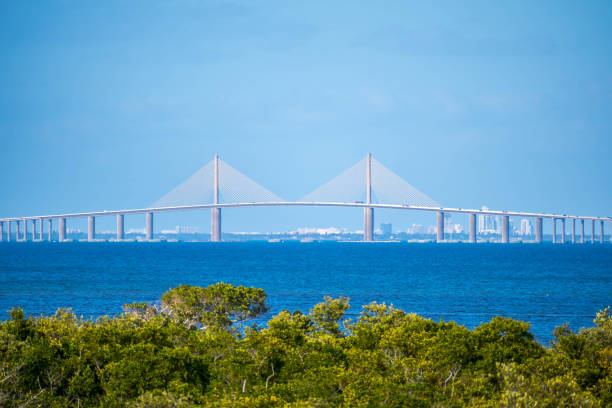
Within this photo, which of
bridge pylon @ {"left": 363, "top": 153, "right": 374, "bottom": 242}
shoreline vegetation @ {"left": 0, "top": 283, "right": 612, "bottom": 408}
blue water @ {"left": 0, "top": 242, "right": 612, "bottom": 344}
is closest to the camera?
shoreline vegetation @ {"left": 0, "top": 283, "right": 612, "bottom": 408}

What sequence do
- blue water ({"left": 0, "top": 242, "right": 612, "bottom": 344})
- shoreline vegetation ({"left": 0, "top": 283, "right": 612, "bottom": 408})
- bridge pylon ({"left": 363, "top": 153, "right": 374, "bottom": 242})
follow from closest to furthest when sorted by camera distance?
shoreline vegetation ({"left": 0, "top": 283, "right": 612, "bottom": 408}), blue water ({"left": 0, "top": 242, "right": 612, "bottom": 344}), bridge pylon ({"left": 363, "top": 153, "right": 374, "bottom": 242})

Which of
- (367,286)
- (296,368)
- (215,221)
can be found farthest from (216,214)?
(296,368)

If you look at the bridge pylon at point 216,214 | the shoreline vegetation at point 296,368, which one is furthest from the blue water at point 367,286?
the bridge pylon at point 216,214

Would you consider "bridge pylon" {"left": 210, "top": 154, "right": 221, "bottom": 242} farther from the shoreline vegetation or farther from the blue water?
the shoreline vegetation

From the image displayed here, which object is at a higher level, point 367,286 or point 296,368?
point 296,368

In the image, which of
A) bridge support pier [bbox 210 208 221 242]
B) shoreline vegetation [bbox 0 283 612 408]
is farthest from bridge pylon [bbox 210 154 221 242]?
shoreline vegetation [bbox 0 283 612 408]

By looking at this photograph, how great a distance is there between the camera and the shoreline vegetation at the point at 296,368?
11.4 meters

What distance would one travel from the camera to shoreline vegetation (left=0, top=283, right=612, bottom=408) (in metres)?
11.4

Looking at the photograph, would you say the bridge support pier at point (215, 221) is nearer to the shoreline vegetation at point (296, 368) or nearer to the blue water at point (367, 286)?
the blue water at point (367, 286)

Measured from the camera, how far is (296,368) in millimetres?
13750

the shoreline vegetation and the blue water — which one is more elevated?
the shoreline vegetation

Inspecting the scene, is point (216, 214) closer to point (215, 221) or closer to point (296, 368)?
point (215, 221)

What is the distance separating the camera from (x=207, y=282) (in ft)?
167

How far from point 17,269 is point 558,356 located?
54.6m
